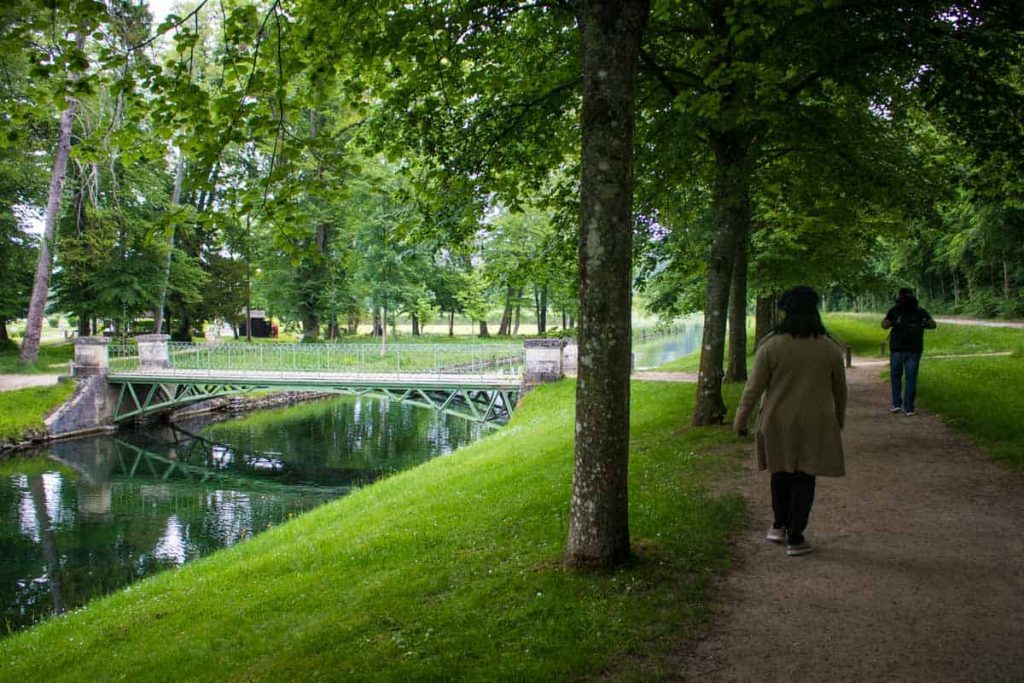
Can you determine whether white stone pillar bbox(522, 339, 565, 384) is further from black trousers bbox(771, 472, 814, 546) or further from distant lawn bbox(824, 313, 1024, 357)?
black trousers bbox(771, 472, 814, 546)

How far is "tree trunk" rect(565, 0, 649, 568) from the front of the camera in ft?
15.9

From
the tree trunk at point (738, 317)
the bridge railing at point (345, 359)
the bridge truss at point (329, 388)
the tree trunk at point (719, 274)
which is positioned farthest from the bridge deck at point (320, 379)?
the tree trunk at point (719, 274)

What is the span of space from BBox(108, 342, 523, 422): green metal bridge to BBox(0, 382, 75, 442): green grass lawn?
1914 millimetres

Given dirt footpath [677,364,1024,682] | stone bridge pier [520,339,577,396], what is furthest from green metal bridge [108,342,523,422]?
dirt footpath [677,364,1024,682]

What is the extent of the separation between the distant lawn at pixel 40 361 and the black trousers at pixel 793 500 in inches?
1209

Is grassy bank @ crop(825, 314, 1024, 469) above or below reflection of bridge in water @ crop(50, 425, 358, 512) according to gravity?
above

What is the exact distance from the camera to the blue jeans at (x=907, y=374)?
421 inches

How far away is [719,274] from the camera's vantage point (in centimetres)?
1065

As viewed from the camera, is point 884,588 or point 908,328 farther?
point 908,328

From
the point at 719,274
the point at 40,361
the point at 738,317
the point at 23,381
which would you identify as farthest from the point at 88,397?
the point at 719,274

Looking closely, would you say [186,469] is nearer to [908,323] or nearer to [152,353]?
[152,353]

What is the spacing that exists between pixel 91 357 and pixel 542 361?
16.7 metres

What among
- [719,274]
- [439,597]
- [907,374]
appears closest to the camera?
[439,597]

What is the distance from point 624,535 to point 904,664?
191 cm
